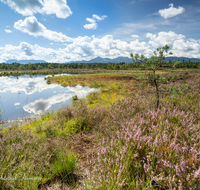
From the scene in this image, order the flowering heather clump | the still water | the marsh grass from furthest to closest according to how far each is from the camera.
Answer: the still water
the marsh grass
the flowering heather clump

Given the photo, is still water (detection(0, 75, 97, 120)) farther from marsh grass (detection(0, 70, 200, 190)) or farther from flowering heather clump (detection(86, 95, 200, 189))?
flowering heather clump (detection(86, 95, 200, 189))

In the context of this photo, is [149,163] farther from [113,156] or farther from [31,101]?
[31,101]

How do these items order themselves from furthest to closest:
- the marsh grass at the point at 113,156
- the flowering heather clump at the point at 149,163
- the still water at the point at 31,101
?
the still water at the point at 31,101, the marsh grass at the point at 113,156, the flowering heather clump at the point at 149,163

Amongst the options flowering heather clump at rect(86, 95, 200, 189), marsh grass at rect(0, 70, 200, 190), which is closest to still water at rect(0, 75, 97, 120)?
marsh grass at rect(0, 70, 200, 190)

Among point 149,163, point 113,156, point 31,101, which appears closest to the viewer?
point 149,163

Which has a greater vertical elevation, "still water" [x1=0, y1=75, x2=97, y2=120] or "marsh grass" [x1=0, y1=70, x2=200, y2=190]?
"marsh grass" [x1=0, y1=70, x2=200, y2=190]

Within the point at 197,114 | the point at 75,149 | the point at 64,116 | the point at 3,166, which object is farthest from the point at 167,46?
the point at 3,166

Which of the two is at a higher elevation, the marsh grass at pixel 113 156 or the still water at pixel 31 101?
the marsh grass at pixel 113 156

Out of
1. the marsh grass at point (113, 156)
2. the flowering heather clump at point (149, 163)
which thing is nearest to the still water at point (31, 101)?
the marsh grass at point (113, 156)

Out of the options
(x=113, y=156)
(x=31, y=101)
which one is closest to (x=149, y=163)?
(x=113, y=156)

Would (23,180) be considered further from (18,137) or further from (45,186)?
(18,137)

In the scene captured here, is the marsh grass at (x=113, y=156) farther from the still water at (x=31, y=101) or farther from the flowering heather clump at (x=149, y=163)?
the still water at (x=31, y=101)

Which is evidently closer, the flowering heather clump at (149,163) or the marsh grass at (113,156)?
the flowering heather clump at (149,163)

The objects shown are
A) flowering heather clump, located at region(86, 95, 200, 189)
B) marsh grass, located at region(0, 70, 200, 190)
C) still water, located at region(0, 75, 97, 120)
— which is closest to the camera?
flowering heather clump, located at region(86, 95, 200, 189)
